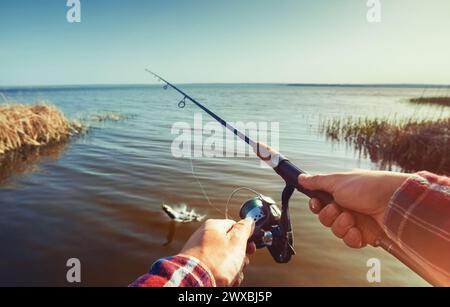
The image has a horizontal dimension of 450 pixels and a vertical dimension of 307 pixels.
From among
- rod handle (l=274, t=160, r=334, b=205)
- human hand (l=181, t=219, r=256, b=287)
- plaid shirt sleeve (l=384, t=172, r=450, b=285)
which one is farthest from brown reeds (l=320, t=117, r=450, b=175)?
human hand (l=181, t=219, r=256, b=287)

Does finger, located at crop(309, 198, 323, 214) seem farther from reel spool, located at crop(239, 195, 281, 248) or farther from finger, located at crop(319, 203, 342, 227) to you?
reel spool, located at crop(239, 195, 281, 248)

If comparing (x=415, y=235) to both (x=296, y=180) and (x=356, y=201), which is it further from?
(x=296, y=180)

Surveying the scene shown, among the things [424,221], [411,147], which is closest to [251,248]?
[424,221]

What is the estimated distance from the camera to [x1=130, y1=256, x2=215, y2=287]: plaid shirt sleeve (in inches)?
55.7

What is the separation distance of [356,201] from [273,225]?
60cm

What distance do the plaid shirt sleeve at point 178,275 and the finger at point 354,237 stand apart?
4.15ft

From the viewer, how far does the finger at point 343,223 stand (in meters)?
2.43

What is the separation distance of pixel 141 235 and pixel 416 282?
4835 millimetres

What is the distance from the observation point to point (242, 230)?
6.63ft
